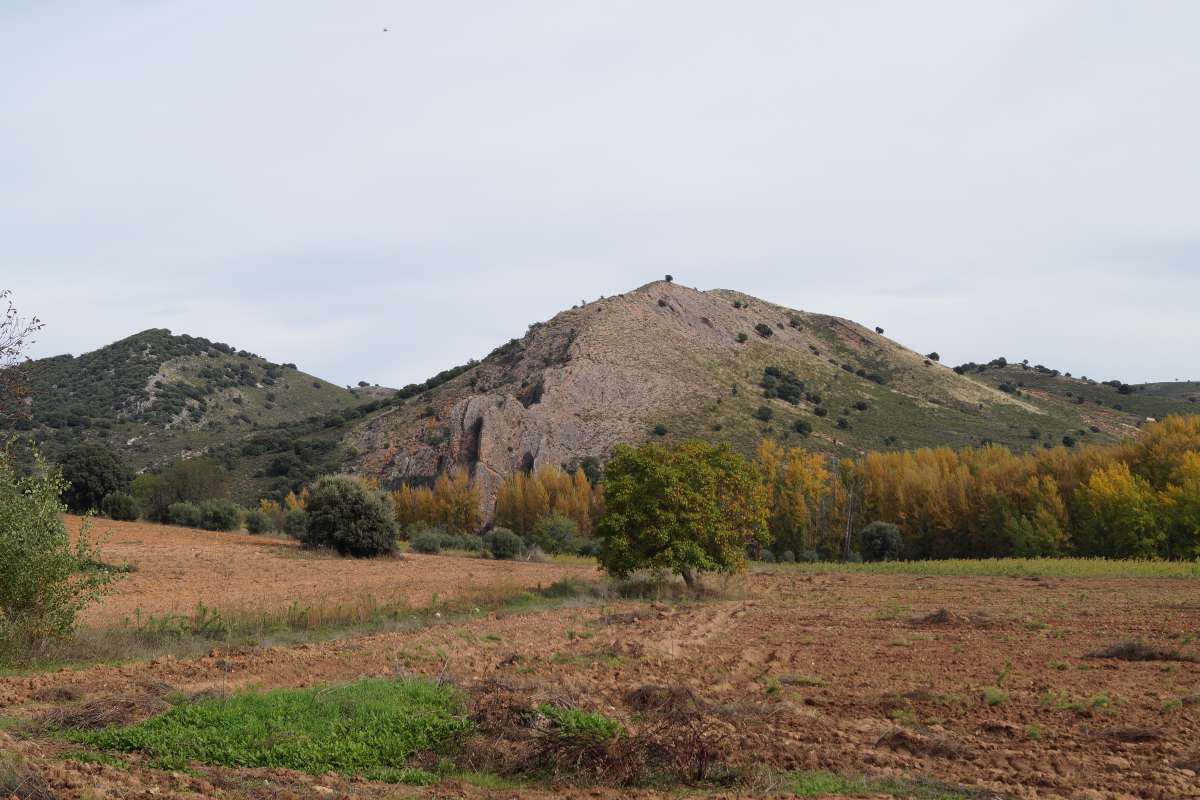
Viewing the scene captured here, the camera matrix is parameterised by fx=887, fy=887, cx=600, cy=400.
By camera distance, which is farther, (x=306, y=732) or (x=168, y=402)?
(x=168, y=402)

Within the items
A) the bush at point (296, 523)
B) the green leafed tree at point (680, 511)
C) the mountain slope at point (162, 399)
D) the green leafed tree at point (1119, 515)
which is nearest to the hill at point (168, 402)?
the mountain slope at point (162, 399)

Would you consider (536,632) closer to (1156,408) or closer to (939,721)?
(939,721)

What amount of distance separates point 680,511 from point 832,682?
16648 millimetres

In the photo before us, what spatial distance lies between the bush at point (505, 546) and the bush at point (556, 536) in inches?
201

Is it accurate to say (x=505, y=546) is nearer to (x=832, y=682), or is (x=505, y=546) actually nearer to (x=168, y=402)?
(x=832, y=682)

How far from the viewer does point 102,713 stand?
11.0 m

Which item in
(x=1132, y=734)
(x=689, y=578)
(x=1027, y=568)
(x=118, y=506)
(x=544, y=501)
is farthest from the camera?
(x=544, y=501)

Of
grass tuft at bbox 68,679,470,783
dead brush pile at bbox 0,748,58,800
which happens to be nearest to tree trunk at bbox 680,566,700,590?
grass tuft at bbox 68,679,470,783

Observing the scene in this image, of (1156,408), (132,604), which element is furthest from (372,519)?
(1156,408)

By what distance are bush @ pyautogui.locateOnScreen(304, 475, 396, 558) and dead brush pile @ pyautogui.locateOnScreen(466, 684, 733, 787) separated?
115 feet

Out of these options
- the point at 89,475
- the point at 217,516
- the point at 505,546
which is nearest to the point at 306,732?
the point at 505,546

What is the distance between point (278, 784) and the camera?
9.15 meters

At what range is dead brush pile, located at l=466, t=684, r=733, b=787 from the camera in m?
9.97

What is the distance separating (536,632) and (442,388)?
92.3 meters
